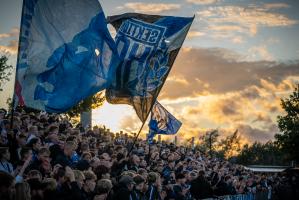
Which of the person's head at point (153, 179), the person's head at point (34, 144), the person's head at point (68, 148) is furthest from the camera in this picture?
the person's head at point (153, 179)

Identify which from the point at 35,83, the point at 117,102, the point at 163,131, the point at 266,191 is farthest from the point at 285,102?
the point at 35,83

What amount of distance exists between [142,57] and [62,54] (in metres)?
3.36

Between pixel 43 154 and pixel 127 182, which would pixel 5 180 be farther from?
pixel 127 182

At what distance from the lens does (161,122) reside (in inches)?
736

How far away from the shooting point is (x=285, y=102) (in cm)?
5797

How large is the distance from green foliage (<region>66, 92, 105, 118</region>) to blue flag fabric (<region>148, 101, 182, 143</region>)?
20840 millimetres

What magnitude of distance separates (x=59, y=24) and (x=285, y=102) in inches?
2076

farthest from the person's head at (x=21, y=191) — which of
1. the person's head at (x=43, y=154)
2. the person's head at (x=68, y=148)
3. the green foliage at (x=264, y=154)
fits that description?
the green foliage at (x=264, y=154)

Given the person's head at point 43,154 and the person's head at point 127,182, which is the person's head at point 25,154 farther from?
the person's head at point 127,182

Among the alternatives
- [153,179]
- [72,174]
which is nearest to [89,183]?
[72,174]

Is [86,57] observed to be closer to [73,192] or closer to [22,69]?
[22,69]

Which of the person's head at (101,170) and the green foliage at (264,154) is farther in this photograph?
the green foliage at (264,154)

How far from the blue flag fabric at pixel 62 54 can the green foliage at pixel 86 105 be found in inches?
1183

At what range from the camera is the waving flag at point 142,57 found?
38.7ft
